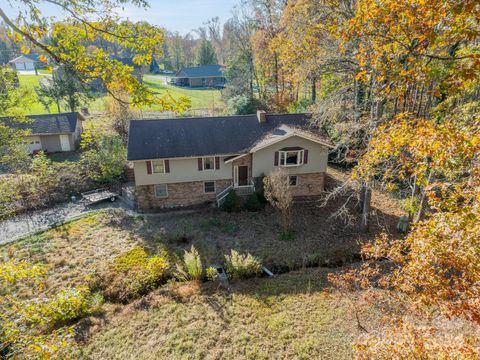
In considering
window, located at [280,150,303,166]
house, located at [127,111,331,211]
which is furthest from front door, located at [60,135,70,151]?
window, located at [280,150,303,166]

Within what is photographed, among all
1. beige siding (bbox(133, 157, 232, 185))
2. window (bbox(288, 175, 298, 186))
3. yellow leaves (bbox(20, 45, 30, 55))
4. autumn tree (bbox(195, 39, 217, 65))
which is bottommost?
window (bbox(288, 175, 298, 186))

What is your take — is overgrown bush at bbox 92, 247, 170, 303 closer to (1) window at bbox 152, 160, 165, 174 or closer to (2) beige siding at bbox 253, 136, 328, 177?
(1) window at bbox 152, 160, 165, 174

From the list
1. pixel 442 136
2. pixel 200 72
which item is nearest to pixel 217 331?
pixel 442 136

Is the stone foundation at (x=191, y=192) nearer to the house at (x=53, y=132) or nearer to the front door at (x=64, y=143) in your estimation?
the house at (x=53, y=132)

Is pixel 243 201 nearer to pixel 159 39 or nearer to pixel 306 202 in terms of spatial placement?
pixel 306 202

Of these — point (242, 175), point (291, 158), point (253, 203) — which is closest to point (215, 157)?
point (242, 175)

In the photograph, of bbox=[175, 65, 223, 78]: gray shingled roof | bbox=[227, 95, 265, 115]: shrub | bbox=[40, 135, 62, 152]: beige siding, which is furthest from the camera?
bbox=[175, 65, 223, 78]: gray shingled roof

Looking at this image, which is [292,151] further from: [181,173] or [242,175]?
[181,173]
